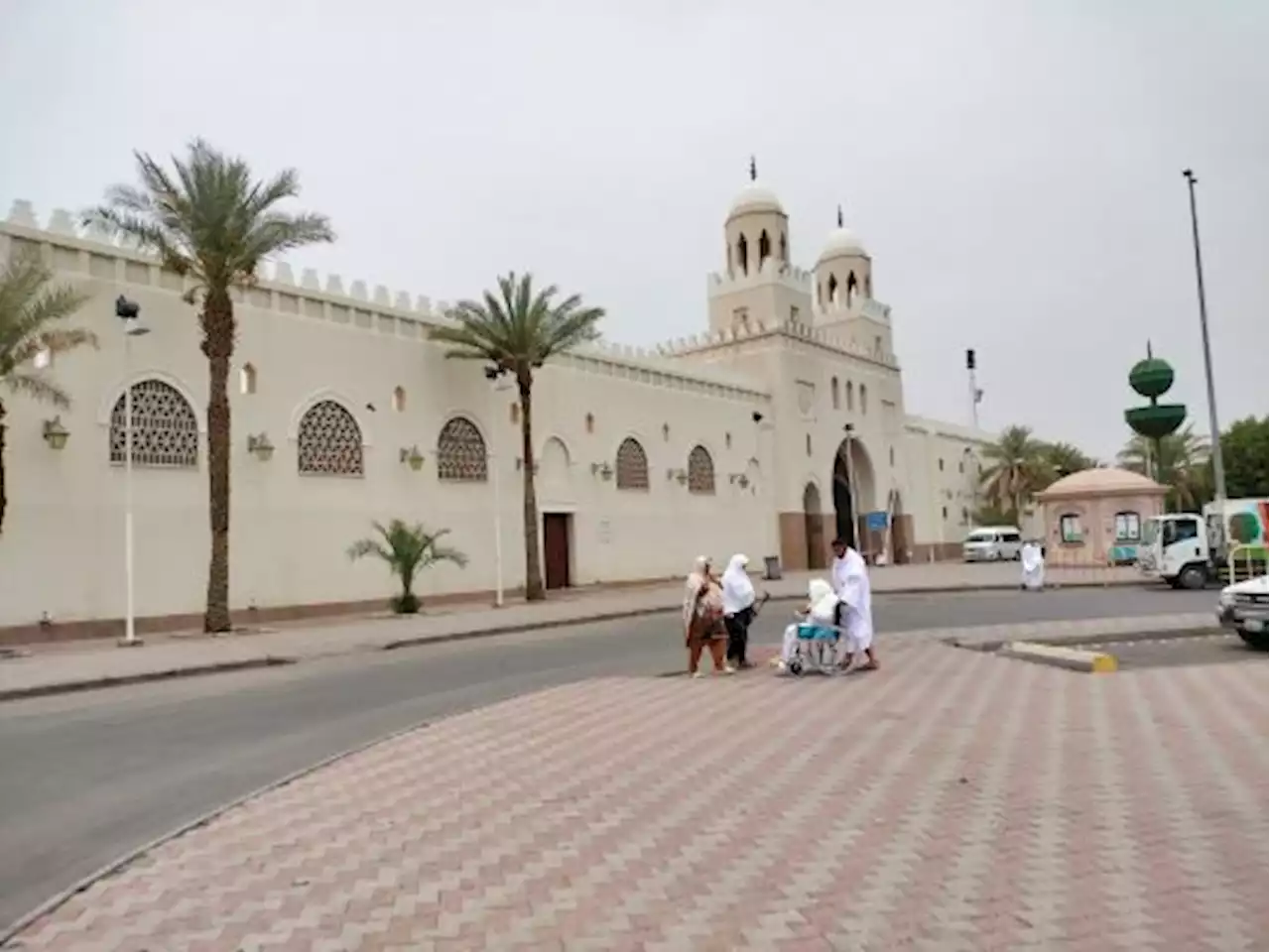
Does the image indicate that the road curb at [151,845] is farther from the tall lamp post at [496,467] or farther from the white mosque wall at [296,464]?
the tall lamp post at [496,467]

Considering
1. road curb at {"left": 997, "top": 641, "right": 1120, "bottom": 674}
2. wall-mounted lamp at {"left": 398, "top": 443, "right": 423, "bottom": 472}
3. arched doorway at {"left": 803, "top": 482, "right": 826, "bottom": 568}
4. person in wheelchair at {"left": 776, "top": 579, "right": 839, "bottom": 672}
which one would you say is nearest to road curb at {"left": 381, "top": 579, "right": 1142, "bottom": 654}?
wall-mounted lamp at {"left": 398, "top": 443, "right": 423, "bottom": 472}

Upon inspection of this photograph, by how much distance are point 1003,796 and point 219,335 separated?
18340mm

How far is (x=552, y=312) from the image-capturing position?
28594 millimetres

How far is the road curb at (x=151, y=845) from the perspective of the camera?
170 inches

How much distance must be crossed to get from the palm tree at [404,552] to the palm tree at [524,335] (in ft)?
9.60

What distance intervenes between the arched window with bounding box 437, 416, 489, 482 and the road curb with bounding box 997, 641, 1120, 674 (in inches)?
693

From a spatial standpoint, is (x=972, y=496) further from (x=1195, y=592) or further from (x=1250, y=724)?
(x=1250, y=724)

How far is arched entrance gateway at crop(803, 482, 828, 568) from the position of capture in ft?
151

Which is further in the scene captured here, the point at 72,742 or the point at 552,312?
the point at 552,312

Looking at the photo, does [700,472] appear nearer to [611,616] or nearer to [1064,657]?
[611,616]

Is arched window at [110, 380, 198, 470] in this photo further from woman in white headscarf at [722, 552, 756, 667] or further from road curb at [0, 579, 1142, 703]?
woman in white headscarf at [722, 552, 756, 667]

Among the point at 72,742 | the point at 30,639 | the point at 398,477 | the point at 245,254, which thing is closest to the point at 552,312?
the point at 398,477

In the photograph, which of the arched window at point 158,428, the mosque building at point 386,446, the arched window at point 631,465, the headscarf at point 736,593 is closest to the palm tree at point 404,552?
the mosque building at point 386,446

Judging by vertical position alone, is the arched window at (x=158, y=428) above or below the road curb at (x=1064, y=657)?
above
